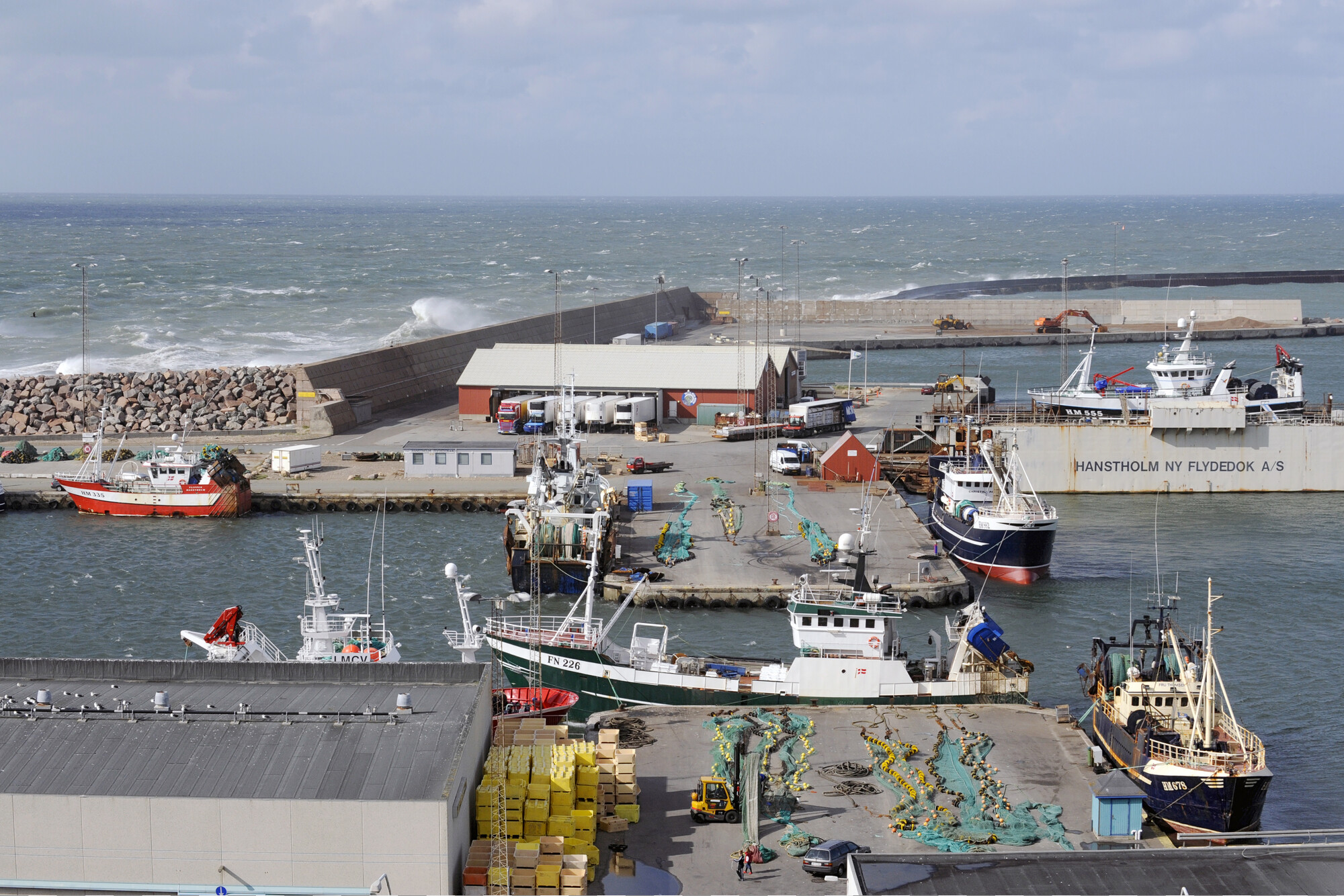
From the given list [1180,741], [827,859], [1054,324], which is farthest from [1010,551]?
[1054,324]

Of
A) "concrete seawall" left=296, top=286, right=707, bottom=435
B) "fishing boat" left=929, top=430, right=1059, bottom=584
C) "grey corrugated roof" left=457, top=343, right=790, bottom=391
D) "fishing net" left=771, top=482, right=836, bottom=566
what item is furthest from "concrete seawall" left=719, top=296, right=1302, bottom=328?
"fishing net" left=771, top=482, right=836, bottom=566

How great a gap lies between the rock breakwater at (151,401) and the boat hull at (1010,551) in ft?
113

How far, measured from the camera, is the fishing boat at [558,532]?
139 ft

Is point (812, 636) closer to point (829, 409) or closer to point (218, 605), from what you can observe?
point (218, 605)

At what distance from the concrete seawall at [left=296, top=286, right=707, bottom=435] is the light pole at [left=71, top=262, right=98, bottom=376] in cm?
1264

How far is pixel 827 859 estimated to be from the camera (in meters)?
22.2

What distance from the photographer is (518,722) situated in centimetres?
2520

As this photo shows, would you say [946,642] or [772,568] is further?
[772,568]

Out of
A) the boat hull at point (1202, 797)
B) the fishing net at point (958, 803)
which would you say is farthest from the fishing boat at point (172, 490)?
the boat hull at point (1202, 797)

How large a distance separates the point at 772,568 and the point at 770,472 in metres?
13.6

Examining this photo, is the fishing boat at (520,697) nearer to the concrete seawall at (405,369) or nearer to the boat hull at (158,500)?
the boat hull at (158,500)

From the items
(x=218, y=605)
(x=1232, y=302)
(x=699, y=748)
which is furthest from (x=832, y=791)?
(x=1232, y=302)

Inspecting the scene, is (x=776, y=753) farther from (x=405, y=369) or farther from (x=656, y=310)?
(x=656, y=310)

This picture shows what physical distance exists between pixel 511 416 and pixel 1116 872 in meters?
47.4
